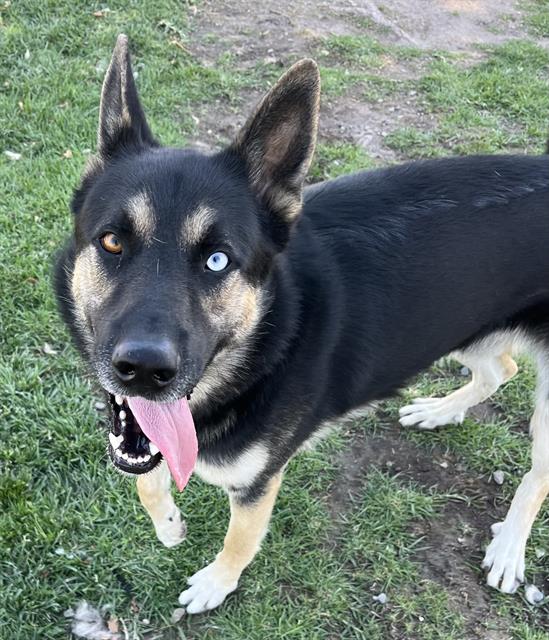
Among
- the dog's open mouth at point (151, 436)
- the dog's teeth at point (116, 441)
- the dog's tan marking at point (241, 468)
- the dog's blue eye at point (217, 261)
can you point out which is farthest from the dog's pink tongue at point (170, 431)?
the dog's blue eye at point (217, 261)

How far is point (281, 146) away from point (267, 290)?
58cm

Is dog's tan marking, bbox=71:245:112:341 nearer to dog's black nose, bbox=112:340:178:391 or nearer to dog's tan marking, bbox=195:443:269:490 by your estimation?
dog's black nose, bbox=112:340:178:391

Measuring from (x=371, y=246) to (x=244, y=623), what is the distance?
6.31ft

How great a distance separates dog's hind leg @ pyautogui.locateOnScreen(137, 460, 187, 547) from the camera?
9.57 ft

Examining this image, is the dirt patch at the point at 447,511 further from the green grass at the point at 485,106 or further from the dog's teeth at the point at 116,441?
the green grass at the point at 485,106

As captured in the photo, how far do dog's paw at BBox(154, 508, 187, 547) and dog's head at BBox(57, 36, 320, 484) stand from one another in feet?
2.52

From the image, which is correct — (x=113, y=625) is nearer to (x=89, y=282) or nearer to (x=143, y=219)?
(x=89, y=282)

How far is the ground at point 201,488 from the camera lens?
3.08 m

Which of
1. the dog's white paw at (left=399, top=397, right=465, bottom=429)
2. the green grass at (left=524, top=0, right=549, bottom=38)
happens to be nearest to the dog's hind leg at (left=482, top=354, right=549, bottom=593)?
the dog's white paw at (left=399, top=397, right=465, bottom=429)

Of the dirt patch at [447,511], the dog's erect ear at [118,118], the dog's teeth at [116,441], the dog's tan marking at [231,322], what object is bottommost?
the dirt patch at [447,511]

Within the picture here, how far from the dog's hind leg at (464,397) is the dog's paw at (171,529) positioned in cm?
158

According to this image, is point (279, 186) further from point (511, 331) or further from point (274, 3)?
point (274, 3)

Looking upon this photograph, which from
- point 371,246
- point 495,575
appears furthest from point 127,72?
point 495,575

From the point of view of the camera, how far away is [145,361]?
1938 mm
